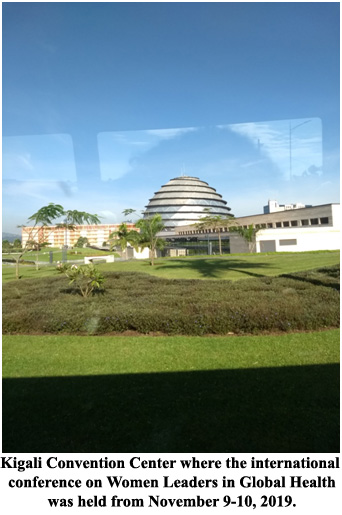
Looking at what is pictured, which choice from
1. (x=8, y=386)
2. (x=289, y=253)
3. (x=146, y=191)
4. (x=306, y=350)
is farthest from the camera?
(x=289, y=253)

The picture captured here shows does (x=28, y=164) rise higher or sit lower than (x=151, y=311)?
higher

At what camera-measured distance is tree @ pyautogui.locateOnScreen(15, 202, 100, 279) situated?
5.05m

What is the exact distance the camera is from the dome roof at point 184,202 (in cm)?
584

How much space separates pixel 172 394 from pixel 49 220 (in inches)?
137

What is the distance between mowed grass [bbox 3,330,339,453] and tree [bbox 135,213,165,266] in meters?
1.83

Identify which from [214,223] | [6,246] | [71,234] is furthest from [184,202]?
[6,246]

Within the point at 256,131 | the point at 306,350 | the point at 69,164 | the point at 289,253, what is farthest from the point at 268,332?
the point at 69,164

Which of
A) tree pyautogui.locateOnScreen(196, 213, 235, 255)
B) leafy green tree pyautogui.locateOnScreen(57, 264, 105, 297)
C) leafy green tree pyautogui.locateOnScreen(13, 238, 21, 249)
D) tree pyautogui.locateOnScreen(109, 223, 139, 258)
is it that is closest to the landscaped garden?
leafy green tree pyautogui.locateOnScreen(57, 264, 105, 297)

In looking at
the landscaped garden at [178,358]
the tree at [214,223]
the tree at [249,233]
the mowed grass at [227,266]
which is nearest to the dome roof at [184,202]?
the tree at [214,223]

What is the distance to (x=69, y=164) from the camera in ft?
15.4

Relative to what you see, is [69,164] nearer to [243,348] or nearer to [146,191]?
[146,191]

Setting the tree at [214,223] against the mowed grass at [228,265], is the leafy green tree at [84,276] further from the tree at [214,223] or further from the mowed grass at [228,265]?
the tree at [214,223]

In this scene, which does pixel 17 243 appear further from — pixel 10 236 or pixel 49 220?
pixel 49 220
